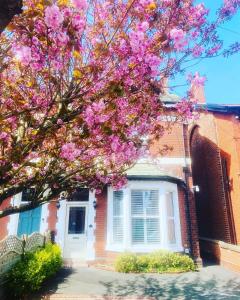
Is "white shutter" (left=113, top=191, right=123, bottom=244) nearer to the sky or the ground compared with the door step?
nearer to the sky

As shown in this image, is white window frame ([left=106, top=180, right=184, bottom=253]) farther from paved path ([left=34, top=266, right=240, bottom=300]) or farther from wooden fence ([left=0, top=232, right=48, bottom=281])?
wooden fence ([left=0, top=232, right=48, bottom=281])

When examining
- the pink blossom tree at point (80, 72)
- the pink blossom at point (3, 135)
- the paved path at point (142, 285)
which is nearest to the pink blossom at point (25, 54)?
the pink blossom tree at point (80, 72)

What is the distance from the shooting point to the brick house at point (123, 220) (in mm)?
12086

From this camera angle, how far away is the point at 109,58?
3.78 metres

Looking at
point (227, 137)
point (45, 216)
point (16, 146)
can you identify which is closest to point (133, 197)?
point (45, 216)

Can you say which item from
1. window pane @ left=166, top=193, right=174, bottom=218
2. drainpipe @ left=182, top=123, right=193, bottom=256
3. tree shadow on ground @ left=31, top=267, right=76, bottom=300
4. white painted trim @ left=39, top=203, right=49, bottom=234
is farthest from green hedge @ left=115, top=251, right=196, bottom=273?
white painted trim @ left=39, top=203, right=49, bottom=234

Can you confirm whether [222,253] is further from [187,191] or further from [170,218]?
[187,191]

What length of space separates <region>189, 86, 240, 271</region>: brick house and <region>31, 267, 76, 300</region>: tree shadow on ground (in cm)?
719

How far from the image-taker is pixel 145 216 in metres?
12.3

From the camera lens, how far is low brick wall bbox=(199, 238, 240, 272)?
11.3 meters

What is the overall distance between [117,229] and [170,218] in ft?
8.63

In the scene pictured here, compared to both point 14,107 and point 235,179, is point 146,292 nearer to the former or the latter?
point 14,107

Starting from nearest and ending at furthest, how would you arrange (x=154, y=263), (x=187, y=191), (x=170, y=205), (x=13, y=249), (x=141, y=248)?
1. (x=13, y=249)
2. (x=154, y=263)
3. (x=141, y=248)
4. (x=170, y=205)
5. (x=187, y=191)

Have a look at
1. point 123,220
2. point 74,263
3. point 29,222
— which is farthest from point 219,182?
point 29,222
